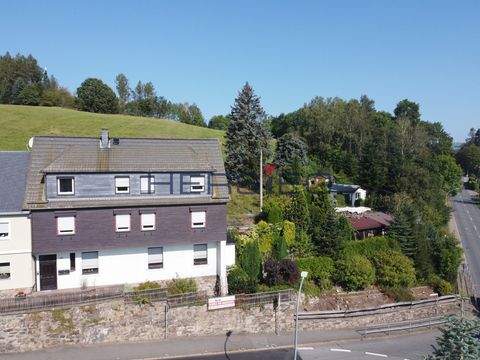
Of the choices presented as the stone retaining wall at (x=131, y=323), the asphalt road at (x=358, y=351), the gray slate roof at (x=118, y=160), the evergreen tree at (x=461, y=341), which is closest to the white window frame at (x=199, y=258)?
the gray slate roof at (x=118, y=160)

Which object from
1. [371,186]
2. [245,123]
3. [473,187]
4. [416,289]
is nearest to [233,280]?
[416,289]

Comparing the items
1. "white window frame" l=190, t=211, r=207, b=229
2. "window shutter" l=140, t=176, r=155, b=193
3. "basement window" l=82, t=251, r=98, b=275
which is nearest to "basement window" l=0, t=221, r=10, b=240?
"basement window" l=82, t=251, r=98, b=275

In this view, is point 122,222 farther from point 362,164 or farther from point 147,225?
point 362,164

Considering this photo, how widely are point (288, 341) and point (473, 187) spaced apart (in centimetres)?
11564

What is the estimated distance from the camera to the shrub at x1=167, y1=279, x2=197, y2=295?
28266 mm

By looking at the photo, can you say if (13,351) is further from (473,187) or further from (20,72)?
(473,187)

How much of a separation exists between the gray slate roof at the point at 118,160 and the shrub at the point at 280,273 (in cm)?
542

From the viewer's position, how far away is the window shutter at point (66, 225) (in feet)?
90.9

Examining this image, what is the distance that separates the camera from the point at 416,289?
36969 millimetres

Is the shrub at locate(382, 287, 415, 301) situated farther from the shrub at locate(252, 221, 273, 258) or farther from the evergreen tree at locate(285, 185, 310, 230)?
the shrub at locate(252, 221, 273, 258)

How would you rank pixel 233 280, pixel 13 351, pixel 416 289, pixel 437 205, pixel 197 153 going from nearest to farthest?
pixel 13 351 < pixel 233 280 < pixel 197 153 < pixel 416 289 < pixel 437 205

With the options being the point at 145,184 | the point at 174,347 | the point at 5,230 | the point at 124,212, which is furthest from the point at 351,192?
the point at 5,230

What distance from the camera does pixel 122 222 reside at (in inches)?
1138

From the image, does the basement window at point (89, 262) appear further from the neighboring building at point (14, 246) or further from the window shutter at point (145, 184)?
the window shutter at point (145, 184)
